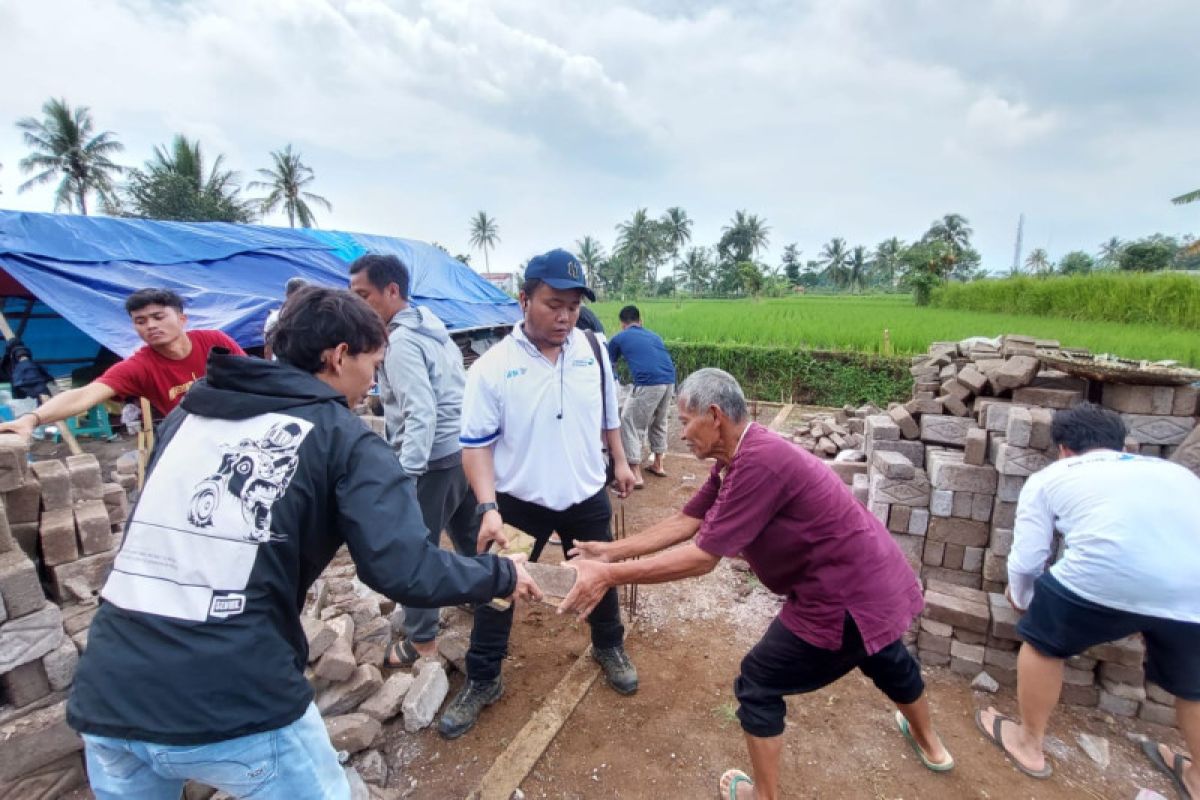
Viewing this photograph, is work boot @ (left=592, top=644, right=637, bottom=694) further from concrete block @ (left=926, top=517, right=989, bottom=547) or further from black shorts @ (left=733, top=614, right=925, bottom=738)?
concrete block @ (left=926, top=517, right=989, bottom=547)

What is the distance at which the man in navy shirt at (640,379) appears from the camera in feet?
20.0

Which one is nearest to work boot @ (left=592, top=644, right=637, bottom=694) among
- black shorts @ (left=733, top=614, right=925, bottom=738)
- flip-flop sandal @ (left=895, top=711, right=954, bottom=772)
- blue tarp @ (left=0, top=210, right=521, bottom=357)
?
black shorts @ (left=733, top=614, right=925, bottom=738)

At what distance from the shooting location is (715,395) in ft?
6.55

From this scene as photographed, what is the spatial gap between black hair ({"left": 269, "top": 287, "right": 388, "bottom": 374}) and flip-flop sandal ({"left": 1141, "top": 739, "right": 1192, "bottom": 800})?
148 inches

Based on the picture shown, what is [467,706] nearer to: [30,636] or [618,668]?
[618,668]

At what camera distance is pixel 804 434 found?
7457mm

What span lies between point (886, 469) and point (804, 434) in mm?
4228

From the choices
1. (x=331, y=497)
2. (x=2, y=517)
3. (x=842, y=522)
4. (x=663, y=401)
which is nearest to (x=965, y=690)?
(x=842, y=522)

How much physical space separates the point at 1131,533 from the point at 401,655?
11.2 feet

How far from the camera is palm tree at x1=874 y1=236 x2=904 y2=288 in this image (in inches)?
2451

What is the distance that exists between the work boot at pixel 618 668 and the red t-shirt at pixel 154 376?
2.57 meters

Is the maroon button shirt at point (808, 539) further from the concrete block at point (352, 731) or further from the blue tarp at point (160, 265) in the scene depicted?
the blue tarp at point (160, 265)

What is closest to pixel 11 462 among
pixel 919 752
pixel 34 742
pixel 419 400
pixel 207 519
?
pixel 34 742

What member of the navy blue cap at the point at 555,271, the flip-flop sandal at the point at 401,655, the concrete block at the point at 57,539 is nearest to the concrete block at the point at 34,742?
the concrete block at the point at 57,539
